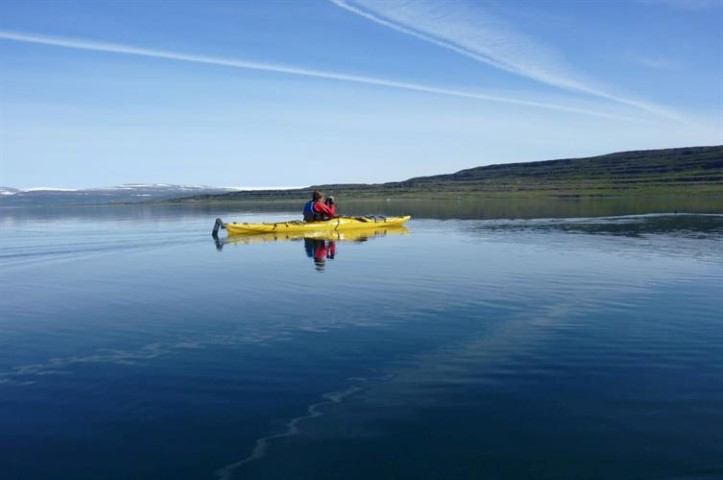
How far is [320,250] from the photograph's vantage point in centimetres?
3559

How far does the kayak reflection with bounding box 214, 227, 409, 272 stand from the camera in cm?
3731

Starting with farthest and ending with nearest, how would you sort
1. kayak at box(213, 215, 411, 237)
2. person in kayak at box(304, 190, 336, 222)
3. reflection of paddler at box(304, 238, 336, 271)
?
person in kayak at box(304, 190, 336, 222), kayak at box(213, 215, 411, 237), reflection of paddler at box(304, 238, 336, 271)

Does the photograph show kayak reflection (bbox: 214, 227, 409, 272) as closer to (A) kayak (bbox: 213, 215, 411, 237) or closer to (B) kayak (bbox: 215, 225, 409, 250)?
(B) kayak (bbox: 215, 225, 409, 250)

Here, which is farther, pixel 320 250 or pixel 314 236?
pixel 314 236

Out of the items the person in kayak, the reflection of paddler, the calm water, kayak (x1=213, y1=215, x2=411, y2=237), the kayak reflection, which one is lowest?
the calm water

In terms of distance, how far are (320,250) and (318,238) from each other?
27.4ft

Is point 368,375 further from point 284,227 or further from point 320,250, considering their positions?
point 284,227

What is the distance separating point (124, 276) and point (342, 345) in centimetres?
1570

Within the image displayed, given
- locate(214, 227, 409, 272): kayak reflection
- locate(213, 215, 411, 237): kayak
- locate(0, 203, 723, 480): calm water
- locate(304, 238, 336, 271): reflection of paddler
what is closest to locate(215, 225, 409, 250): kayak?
locate(214, 227, 409, 272): kayak reflection

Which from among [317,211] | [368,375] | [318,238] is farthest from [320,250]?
[368,375]

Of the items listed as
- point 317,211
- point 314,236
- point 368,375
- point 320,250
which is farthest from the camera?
point 317,211

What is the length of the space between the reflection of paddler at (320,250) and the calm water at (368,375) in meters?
3.66

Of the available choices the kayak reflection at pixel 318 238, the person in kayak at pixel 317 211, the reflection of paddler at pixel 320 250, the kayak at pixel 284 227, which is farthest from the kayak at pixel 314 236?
the reflection of paddler at pixel 320 250

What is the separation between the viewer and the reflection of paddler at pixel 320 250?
30.2 m
